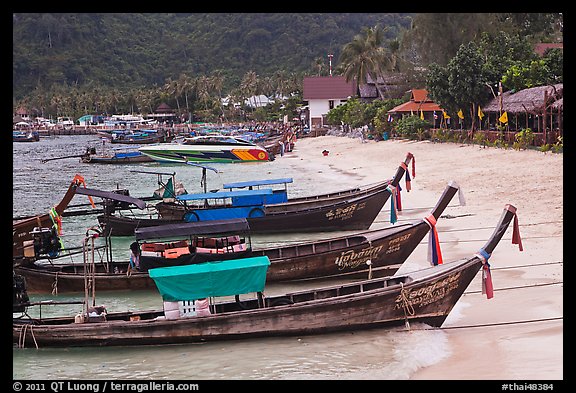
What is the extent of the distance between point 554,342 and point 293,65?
163712 mm

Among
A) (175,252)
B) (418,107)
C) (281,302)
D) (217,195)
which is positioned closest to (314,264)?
(175,252)

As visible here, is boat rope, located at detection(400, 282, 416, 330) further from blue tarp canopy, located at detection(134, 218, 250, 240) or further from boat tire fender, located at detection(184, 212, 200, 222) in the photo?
boat tire fender, located at detection(184, 212, 200, 222)

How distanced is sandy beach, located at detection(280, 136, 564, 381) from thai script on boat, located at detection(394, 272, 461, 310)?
0.67 m

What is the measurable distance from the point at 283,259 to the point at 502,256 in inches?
200

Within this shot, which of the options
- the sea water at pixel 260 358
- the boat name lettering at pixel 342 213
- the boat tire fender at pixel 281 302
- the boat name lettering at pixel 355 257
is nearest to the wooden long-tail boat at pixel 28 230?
the sea water at pixel 260 358

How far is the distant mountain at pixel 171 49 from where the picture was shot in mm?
179625

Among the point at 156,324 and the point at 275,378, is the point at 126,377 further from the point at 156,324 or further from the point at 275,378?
the point at 275,378

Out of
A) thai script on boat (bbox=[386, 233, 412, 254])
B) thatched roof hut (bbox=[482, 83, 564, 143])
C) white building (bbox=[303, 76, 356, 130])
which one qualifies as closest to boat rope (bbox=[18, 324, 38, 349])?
thai script on boat (bbox=[386, 233, 412, 254])

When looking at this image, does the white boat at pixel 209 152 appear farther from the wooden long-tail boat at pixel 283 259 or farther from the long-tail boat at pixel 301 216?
the wooden long-tail boat at pixel 283 259

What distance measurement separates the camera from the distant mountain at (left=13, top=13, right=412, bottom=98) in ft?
589

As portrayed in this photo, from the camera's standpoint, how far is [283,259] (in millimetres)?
17422

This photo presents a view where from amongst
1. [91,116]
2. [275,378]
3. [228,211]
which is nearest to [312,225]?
[228,211]

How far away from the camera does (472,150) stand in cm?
3688

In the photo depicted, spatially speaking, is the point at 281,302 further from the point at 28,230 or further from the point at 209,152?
the point at 209,152
